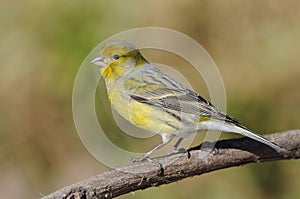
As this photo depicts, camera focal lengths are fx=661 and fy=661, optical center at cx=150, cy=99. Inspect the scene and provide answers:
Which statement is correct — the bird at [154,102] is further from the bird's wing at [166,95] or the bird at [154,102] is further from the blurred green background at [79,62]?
the blurred green background at [79,62]

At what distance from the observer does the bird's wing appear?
353 cm

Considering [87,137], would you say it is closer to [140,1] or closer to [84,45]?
[84,45]

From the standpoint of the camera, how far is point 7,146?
18.6ft

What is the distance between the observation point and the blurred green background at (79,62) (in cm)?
544

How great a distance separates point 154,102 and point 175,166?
0.50 meters

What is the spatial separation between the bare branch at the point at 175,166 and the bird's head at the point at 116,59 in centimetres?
68

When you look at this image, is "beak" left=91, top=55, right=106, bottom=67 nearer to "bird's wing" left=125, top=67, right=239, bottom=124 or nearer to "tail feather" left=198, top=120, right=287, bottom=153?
"bird's wing" left=125, top=67, right=239, bottom=124

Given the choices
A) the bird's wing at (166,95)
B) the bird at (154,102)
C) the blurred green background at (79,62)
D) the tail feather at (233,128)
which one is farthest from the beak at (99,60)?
the blurred green background at (79,62)

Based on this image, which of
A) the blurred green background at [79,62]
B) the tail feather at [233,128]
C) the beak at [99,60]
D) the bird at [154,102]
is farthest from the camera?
the blurred green background at [79,62]

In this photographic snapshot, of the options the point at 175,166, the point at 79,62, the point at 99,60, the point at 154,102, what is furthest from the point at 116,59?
the point at 79,62

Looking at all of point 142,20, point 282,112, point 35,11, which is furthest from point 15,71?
point 282,112

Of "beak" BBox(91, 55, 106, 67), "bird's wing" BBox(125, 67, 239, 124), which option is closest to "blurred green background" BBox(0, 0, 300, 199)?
"bird's wing" BBox(125, 67, 239, 124)

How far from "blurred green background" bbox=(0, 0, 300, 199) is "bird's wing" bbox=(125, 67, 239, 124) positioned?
160 centimetres

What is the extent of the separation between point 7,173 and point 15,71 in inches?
35.0
